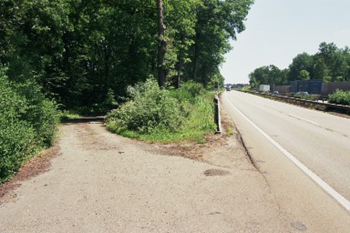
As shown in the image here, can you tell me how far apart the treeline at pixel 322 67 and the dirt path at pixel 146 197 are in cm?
11938

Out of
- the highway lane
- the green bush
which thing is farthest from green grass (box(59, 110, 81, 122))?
the green bush

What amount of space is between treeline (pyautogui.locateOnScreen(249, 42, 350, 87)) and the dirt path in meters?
119

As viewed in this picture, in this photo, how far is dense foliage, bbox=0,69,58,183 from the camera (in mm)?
6340

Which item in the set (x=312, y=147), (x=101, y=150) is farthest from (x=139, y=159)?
(x=312, y=147)

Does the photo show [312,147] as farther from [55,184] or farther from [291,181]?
[55,184]

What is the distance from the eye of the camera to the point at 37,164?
25.0 ft

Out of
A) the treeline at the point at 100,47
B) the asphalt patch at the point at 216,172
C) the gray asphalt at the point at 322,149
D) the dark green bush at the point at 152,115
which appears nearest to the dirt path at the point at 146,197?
the asphalt patch at the point at 216,172

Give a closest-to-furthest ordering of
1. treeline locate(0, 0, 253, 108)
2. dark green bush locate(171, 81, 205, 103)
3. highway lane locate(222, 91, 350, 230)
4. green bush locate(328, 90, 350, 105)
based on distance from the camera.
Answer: highway lane locate(222, 91, 350, 230), dark green bush locate(171, 81, 205, 103), treeline locate(0, 0, 253, 108), green bush locate(328, 90, 350, 105)

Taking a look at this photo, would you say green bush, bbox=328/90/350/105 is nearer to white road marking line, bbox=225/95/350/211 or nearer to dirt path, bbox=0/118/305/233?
white road marking line, bbox=225/95/350/211

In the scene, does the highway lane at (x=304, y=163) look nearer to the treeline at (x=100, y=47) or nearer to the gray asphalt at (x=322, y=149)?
the gray asphalt at (x=322, y=149)

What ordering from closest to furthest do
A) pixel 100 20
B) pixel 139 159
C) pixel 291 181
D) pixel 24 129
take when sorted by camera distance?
pixel 291 181 → pixel 24 129 → pixel 139 159 → pixel 100 20

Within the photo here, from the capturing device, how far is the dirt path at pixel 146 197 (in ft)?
13.6

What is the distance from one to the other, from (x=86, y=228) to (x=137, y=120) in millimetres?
8434

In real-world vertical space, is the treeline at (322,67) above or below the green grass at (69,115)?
above
